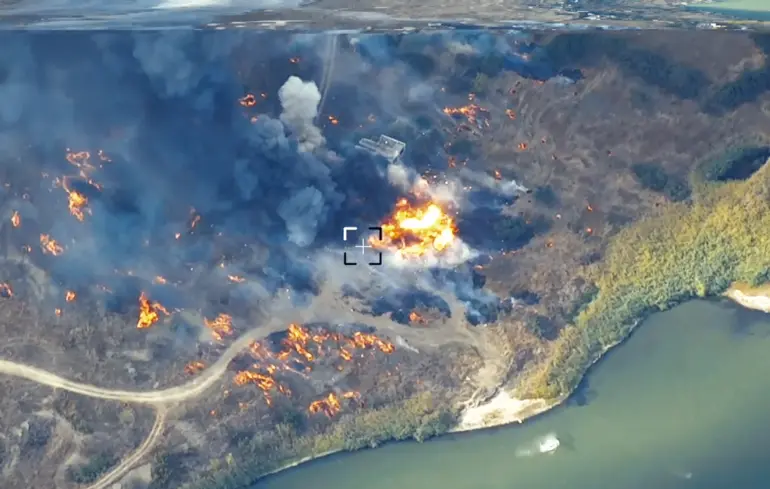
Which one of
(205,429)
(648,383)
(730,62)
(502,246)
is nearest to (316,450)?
(205,429)

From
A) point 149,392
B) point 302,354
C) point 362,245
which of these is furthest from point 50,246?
point 362,245

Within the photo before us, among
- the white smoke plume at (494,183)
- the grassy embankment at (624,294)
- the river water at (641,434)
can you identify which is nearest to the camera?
the river water at (641,434)

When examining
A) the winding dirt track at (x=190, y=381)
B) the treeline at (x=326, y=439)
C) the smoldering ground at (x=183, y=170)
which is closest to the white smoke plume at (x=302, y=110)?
the smoldering ground at (x=183, y=170)

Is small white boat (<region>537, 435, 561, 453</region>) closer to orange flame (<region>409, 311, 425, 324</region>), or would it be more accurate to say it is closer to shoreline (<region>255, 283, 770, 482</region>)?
shoreline (<region>255, 283, 770, 482</region>)

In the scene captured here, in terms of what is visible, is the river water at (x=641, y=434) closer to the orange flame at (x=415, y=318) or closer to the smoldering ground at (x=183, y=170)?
the orange flame at (x=415, y=318)

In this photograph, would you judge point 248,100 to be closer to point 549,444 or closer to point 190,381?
point 190,381

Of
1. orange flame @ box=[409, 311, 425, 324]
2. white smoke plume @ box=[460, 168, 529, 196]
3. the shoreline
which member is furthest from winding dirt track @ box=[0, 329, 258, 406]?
white smoke plume @ box=[460, 168, 529, 196]

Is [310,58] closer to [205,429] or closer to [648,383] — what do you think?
[205,429]
